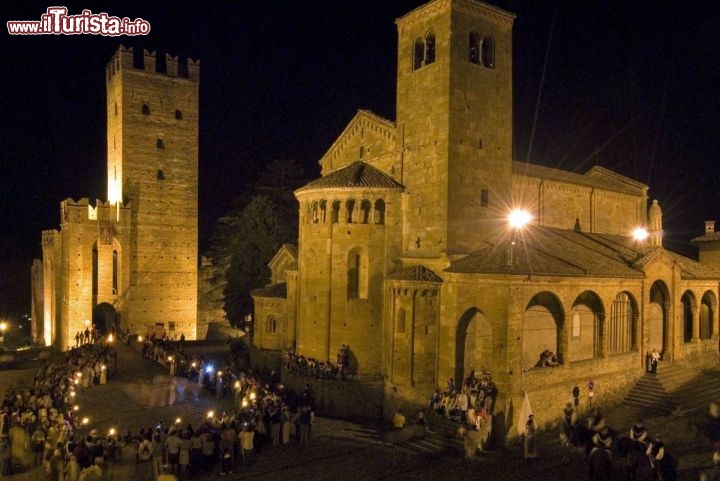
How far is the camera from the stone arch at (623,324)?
25.5 metres

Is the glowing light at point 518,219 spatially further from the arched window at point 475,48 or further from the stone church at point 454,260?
the arched window at point 475,48

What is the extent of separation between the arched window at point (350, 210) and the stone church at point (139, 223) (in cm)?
2178

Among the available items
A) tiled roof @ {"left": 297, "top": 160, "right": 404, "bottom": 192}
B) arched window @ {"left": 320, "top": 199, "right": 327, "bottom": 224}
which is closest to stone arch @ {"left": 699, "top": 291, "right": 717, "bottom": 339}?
tiled roof @ {"left": 297, "top": 160, "right": 404, "bottom": 192}

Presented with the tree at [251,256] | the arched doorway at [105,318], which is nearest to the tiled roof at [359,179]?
the tree at [251,256]

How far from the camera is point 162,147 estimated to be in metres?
43.3

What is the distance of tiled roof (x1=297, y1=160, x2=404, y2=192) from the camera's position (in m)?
25.9

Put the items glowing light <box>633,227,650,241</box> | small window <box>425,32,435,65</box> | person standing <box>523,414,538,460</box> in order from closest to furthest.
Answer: person standing <box>523,414,538,460</box> < small window <box>425,32,435,65</box> < glowing light <box>633,227,650,241</box>

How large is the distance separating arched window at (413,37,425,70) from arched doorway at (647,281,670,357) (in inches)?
569

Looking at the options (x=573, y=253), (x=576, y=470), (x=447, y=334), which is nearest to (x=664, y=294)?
(x=573, y=253)

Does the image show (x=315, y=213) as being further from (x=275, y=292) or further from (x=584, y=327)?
(x=584, y=327)

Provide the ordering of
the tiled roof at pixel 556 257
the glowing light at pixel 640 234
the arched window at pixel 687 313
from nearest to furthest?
the tiled roof at pixel 556 257 < the arched window at pixel 687 313 < the glowing light at pixel 640 234

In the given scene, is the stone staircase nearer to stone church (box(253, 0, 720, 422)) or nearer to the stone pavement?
stone church (box(253, 0, 720, 422))

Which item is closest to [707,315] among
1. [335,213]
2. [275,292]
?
[335,213]

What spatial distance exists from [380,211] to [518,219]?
6304 millimetres
